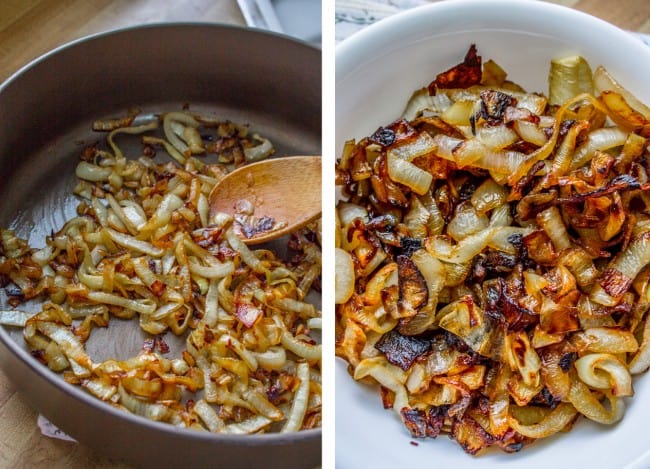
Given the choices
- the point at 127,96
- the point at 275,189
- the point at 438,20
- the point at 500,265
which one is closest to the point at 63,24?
the point at 127,96

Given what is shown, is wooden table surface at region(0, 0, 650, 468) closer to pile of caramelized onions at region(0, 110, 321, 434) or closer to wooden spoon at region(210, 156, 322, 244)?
pile of caramelized onions at region(0, 110, 321, 434)

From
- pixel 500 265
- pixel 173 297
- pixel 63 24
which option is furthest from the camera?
pixel 63 24

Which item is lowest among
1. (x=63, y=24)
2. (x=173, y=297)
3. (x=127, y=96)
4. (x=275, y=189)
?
(x=173, y=297)

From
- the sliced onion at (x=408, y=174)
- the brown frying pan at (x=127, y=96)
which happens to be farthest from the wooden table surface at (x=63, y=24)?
the sliced onion at (x=408, y=174)

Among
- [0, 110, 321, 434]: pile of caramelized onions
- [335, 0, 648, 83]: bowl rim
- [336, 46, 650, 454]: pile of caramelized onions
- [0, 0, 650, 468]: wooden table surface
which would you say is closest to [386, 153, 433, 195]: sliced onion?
[336, 46, 650, 454]: pile of caramelized onions

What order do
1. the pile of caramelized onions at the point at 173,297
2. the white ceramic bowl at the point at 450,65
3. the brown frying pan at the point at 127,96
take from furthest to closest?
the brown frying pan at the point at 127,96 < the pile of caramelized onions at the point at 173,297 < the white ceramic bowl at the point at 450,65

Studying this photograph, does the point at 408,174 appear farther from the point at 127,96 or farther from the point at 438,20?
the point at 127,96

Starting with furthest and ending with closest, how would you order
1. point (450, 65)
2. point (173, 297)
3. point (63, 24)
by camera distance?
1. point (63, 24)
2. point (173, 297)
3. point (450, 65)

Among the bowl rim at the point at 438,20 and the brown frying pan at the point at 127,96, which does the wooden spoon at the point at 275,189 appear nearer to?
the brown frying pan at the point at 127,96
